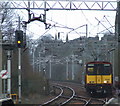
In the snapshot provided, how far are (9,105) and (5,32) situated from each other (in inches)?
670

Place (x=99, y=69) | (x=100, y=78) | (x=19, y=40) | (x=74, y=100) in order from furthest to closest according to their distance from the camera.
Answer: (x=99, y=69) < (x=100, y=78) < (x=74, y=100) < (x=19, y=40)

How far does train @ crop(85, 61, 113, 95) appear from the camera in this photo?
25656 mm

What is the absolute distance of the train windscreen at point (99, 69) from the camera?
2573cm

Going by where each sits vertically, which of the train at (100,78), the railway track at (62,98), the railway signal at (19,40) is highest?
the railway signal at (19,40)

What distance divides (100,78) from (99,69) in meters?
0.79

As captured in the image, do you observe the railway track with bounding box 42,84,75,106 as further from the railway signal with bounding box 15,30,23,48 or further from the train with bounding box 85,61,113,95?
the railway signal with bounding box 15,30,23,48

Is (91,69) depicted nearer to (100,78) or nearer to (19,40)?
(100,78)

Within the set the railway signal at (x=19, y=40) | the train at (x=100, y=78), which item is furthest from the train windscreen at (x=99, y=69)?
the railway signal at (x=19, y=40)

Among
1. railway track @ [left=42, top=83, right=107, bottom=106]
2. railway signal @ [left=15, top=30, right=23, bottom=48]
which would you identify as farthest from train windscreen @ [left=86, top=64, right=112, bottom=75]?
railway signal @ [left=15, top=30, right=23, bottom=48]

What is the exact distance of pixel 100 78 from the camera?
25.7 metres

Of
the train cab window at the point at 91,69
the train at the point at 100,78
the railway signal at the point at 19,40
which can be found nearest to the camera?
the railway signal at the point at 19,40

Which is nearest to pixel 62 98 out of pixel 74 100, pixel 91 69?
pixel 74 100

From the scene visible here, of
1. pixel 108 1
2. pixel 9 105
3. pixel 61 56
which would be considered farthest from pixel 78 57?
pixel 9 105

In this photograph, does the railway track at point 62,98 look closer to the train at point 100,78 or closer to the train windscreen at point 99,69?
the train at point 100,78
